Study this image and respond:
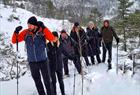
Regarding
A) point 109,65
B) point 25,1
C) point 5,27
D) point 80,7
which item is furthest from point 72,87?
point 25,1

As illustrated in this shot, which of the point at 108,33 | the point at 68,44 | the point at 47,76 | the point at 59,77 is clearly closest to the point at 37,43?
the point at 47,76

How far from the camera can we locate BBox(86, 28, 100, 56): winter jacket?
1369 centimetres

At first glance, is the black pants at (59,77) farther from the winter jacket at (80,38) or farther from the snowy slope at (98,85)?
the winter jacket at (80,38)

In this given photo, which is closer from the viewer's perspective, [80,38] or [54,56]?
[54,56]

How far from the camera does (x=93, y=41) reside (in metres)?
13.9

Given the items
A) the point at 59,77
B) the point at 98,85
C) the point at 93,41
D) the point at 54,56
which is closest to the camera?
the point at 54,56

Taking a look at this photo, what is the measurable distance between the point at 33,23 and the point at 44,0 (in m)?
47.4

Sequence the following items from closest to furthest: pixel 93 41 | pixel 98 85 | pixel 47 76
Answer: pixel 47 76, pixel 98 85, pixel 93 41

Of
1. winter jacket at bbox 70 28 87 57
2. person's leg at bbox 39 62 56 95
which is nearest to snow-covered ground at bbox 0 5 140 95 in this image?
winter jacket at bbox 70 28 87 57

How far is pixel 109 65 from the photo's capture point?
13.3m

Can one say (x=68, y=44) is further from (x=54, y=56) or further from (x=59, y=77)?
(x=54, y=56)

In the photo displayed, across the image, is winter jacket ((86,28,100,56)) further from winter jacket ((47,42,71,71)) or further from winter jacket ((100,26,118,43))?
winter jacket ((47,42,71,71))

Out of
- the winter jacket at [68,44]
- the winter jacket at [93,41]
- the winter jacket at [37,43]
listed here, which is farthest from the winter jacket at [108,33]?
the winter jacket at [37,43]

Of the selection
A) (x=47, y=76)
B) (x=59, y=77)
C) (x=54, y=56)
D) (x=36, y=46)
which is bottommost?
(x=59, y=77)
